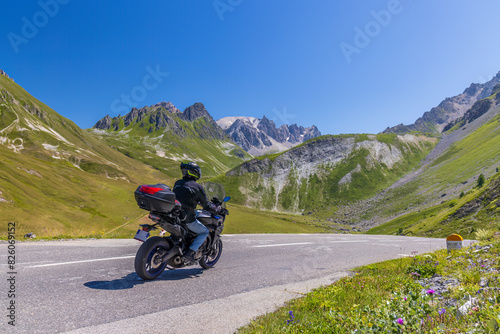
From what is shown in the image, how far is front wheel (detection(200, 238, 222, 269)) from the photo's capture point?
832 cm

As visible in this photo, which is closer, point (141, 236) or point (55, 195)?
point (141, 236)

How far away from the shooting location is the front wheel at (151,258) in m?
6.45

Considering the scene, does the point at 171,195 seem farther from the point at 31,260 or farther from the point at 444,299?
the point at 444,299

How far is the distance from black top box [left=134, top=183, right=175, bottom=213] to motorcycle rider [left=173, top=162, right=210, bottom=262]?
733mm

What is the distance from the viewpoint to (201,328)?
14.2 ft

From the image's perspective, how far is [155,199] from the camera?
21.6ft

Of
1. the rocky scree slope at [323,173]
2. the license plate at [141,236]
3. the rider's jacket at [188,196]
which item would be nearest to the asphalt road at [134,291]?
the license plate at [141,236]

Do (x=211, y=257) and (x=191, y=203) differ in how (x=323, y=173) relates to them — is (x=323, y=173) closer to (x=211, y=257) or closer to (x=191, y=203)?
(x=211, y=257)

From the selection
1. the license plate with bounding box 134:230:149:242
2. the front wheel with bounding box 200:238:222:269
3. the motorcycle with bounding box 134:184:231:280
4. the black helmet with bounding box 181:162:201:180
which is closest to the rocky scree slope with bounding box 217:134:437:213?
the front wheel with bounding box 200:238:222:269

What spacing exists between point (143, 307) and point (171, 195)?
2.69m

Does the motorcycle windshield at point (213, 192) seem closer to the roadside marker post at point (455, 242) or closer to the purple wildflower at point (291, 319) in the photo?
the purple wildflower at point (291, 319)

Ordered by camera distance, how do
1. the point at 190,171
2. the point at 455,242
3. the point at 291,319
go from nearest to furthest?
the point at 291,319 < the point at 190,171 < the point at 455,242

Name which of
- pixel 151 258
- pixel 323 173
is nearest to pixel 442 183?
pixel 323 173

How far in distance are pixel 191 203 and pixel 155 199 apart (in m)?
1.26
